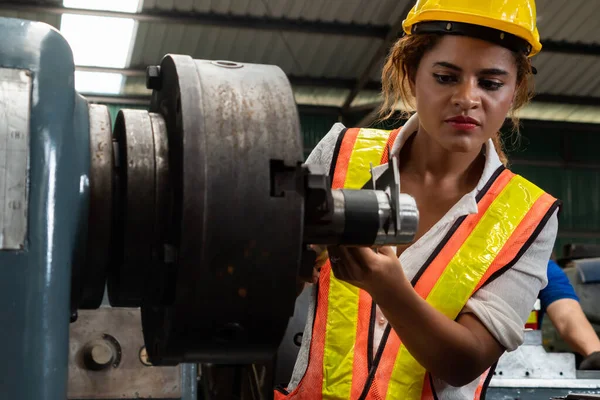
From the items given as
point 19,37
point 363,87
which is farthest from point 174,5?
point 19,37

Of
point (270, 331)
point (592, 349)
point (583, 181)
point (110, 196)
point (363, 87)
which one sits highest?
point (363, 87)

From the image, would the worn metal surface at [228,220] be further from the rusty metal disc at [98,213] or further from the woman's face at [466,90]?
the woman's face at [466,90]

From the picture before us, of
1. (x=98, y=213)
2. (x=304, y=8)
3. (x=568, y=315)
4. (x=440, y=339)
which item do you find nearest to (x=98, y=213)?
(x=98, y=213)

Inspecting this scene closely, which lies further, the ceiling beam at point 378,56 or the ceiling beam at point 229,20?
the ceiling beam at point 378,56

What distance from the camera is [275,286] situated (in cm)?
57

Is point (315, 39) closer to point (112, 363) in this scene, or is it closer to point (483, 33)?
point (483, 33)

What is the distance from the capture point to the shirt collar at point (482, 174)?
1.21 m

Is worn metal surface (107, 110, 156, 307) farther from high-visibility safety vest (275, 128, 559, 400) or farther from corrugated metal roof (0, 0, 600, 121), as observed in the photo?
corrugated metal roof (0, 0, 600, 121)

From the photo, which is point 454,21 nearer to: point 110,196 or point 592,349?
point 110,196

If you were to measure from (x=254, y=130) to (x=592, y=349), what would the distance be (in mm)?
2395

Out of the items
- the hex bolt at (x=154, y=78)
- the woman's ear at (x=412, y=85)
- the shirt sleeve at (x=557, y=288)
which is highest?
the shirt sleeve at (x=557, y=288)

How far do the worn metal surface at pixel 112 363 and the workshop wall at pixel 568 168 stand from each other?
635 cm

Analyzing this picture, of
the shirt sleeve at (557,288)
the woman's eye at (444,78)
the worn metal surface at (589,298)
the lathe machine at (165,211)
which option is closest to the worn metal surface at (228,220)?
the lathe machine at (165,211)

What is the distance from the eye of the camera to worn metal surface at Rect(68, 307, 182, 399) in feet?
3.17
